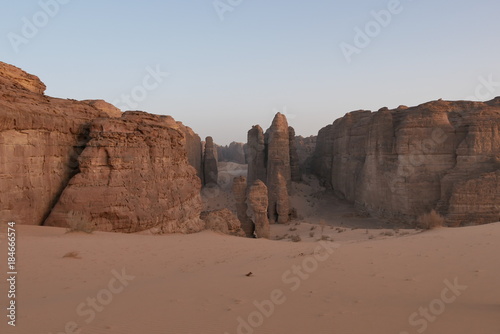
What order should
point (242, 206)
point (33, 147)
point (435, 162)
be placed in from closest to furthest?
point (33, 147), point (242, 206), point (435, 162)

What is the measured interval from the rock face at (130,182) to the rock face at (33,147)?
54 cm

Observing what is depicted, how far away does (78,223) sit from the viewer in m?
8.39

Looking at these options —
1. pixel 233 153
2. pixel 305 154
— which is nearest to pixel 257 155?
pixel 305 154

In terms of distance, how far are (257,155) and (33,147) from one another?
1051 inches

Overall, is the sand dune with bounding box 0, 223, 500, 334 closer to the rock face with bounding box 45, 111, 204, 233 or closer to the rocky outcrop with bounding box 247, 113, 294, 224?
the rock face with bounding box 45, 111, 204, 233

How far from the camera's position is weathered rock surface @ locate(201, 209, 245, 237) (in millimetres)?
14676

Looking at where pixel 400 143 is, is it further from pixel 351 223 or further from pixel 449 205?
pixel 351 223

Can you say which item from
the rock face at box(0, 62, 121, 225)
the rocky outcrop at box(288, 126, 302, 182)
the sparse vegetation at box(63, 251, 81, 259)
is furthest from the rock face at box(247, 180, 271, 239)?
the rocky outcrop at box(288, 126, 302, 182)

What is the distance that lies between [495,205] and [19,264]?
24.4 meters

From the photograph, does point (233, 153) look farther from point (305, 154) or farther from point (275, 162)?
point (275, 162)

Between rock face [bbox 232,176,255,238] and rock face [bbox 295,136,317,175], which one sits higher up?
rock face [bbox 295,136,317,175]

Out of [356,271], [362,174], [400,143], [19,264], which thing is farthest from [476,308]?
[362,174]

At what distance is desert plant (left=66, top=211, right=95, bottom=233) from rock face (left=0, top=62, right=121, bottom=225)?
3.15 feet

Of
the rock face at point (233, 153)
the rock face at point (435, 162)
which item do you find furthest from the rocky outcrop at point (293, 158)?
the rock face at point (233, 153)
